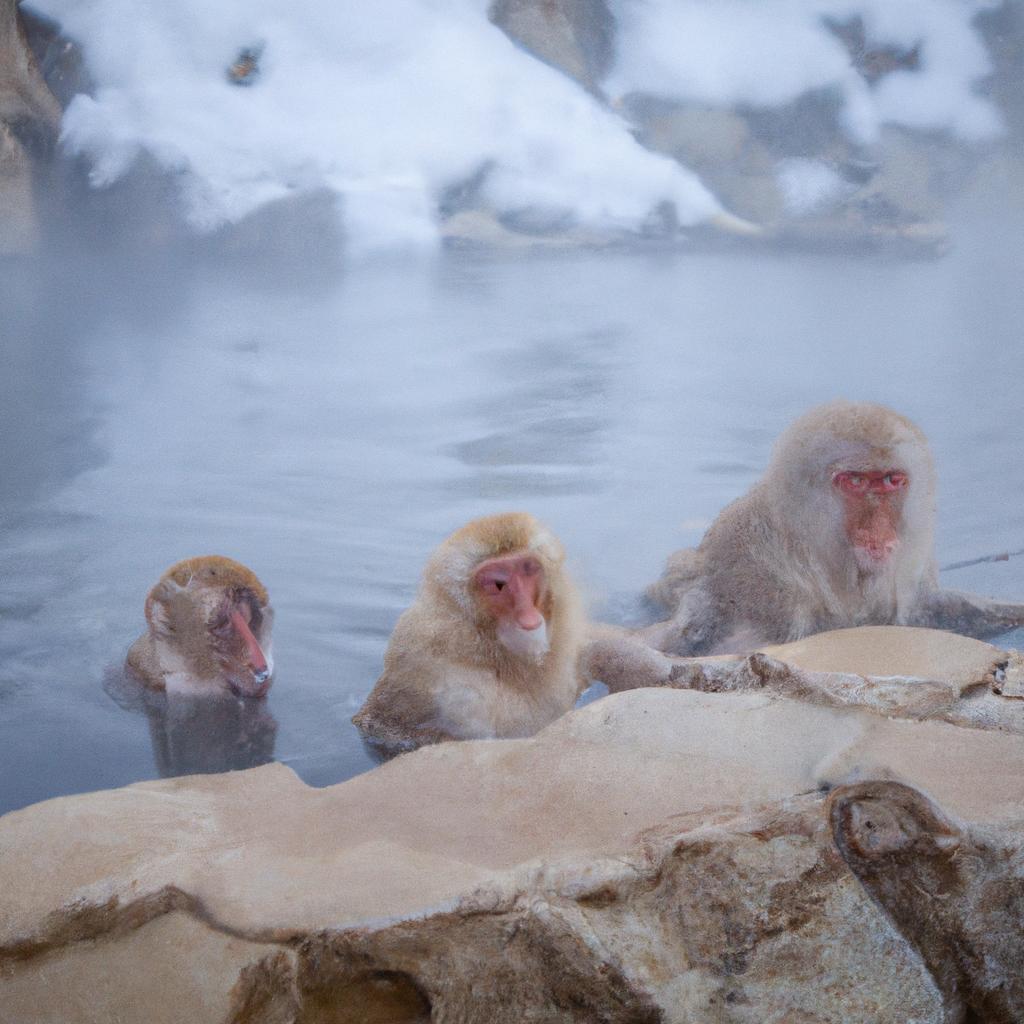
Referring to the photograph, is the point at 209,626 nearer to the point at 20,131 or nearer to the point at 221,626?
the point at 221,626

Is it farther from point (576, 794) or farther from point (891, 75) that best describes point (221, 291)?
point (576, 794)

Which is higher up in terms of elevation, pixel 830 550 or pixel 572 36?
pixel 572 36

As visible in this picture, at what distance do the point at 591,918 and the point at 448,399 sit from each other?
3739 mm

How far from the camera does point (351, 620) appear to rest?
4.61m

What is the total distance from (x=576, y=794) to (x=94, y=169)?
156 inches

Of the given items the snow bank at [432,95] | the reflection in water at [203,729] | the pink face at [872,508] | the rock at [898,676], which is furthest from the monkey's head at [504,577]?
the snow bank at [432,95]

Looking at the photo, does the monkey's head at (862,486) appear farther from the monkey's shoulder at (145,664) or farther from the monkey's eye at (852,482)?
the monkey's shoulder at (145,664)

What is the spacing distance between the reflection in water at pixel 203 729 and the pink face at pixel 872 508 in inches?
79.4

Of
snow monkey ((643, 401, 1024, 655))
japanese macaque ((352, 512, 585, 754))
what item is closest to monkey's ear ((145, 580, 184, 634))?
japanese macaque ((352, 512, 585, 754))

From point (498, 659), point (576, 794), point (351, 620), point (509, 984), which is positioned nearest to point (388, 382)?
point (351, 620)

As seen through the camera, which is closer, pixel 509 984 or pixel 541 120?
pixel 509 984

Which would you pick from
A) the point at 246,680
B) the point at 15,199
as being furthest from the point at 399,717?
the point at 15,199

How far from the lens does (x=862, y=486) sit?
12.1 feet

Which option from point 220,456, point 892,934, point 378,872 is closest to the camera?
point 892,934
